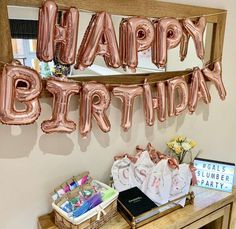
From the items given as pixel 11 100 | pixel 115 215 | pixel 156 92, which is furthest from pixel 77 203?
pixel 156 92

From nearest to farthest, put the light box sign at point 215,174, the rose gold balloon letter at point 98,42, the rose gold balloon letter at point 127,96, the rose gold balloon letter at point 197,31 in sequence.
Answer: the rose gold balloon letter at point 98,42
the rose gold balloon letter at point 127,96
the rose gold balloon letter at point 197,31
the light box sign at point 215,174

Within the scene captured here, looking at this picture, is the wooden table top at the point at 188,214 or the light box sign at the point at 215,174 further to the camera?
the light box sign at the point at 215,174

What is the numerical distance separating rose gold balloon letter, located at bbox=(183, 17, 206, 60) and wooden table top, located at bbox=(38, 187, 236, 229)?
75 cm

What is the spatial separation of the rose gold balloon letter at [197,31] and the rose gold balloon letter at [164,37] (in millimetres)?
61

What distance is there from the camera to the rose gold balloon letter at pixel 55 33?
0.93m

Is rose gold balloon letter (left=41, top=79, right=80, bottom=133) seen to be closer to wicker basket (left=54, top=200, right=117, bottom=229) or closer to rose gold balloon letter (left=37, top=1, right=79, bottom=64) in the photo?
rose gold balloon letter (left=37, top=1, right=79, bottom=64)

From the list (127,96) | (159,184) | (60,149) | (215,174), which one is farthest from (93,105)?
(215,174)

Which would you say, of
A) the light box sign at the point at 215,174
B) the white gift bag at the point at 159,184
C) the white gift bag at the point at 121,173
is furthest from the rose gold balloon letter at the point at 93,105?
the light box sign at the point at 215,174

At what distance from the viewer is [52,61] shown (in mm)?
1013

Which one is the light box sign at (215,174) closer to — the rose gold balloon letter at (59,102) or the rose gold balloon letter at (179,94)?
the rose gold balloon letter at (179,94)

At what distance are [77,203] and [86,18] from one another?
0.78m

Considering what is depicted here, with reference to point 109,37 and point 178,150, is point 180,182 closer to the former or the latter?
point 178,150

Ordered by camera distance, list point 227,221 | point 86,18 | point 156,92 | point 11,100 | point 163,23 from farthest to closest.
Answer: point 227,221 → point 156,92 → point 163,23 → point 86,18 → point 11,100

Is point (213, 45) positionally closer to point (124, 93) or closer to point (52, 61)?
point (124, 93)
